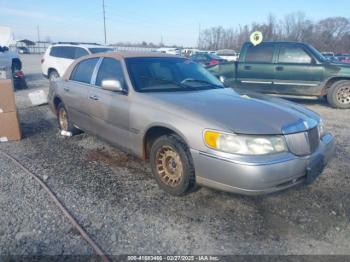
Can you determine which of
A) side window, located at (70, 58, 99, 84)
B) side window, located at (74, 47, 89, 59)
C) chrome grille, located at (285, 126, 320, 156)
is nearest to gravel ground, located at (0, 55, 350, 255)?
chrome grille, located at (285, 126, 320, 156)

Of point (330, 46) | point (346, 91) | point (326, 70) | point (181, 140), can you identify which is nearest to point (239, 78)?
point (326, 70)

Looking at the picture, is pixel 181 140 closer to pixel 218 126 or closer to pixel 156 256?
pixel 218 126

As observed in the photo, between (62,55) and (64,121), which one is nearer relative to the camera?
(64,121)

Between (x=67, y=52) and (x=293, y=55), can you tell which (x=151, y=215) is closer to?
(x=293, y=55)

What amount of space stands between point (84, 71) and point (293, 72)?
6125 millimetres

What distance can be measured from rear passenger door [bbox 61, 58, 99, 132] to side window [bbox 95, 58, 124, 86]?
0.21 meters

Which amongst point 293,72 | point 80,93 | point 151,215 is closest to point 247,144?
Result: point 151,215

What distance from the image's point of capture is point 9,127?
530 centimetres

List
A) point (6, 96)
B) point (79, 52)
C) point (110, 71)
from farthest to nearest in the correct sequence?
point (79, 52)
point (6, 96)
point (110, 71)

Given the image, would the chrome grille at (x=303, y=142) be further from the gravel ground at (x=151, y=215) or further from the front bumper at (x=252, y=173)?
the gravel ground at (x=151, y=215)

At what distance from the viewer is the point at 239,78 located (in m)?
9.23

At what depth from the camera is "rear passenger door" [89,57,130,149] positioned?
3.74 m

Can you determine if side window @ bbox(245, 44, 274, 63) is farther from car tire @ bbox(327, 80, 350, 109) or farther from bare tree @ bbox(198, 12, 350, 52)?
bare tree @ bbox(198, 12, 350, 52)

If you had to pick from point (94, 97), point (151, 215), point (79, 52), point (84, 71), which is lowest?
point (151, 215)
